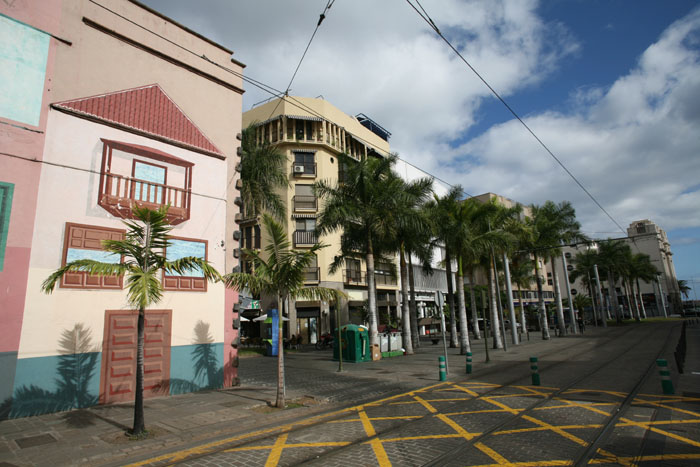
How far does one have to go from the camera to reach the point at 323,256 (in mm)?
33500

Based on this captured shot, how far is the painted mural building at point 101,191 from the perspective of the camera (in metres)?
9.50

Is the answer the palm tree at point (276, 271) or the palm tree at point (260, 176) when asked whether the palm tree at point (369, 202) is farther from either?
the palm tree at point (276, 271)

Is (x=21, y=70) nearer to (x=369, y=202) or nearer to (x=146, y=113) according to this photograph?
(x=146, y=113)

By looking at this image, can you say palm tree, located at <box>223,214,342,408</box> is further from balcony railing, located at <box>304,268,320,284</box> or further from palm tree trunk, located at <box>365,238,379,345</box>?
balcony railing, located at <box>304,268,320,284</box>

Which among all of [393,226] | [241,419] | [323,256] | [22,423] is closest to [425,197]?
[393,226]

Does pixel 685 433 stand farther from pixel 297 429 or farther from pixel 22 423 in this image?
pixel 22 423

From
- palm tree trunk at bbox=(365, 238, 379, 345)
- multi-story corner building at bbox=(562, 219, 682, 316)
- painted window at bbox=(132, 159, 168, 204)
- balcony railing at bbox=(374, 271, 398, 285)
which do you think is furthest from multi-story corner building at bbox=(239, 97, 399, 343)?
multi-story corner building at bbox=(562, 219, 682, 316)

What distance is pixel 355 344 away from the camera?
19688 millimetres

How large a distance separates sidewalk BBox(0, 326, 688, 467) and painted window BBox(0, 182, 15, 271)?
404cm

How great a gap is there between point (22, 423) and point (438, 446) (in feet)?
29.7

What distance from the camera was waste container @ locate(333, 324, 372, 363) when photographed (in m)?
19.7

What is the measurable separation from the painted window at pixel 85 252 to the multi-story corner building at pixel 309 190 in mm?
21077

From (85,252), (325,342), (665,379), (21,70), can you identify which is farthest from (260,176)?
(665,379)

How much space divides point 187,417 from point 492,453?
673cm
